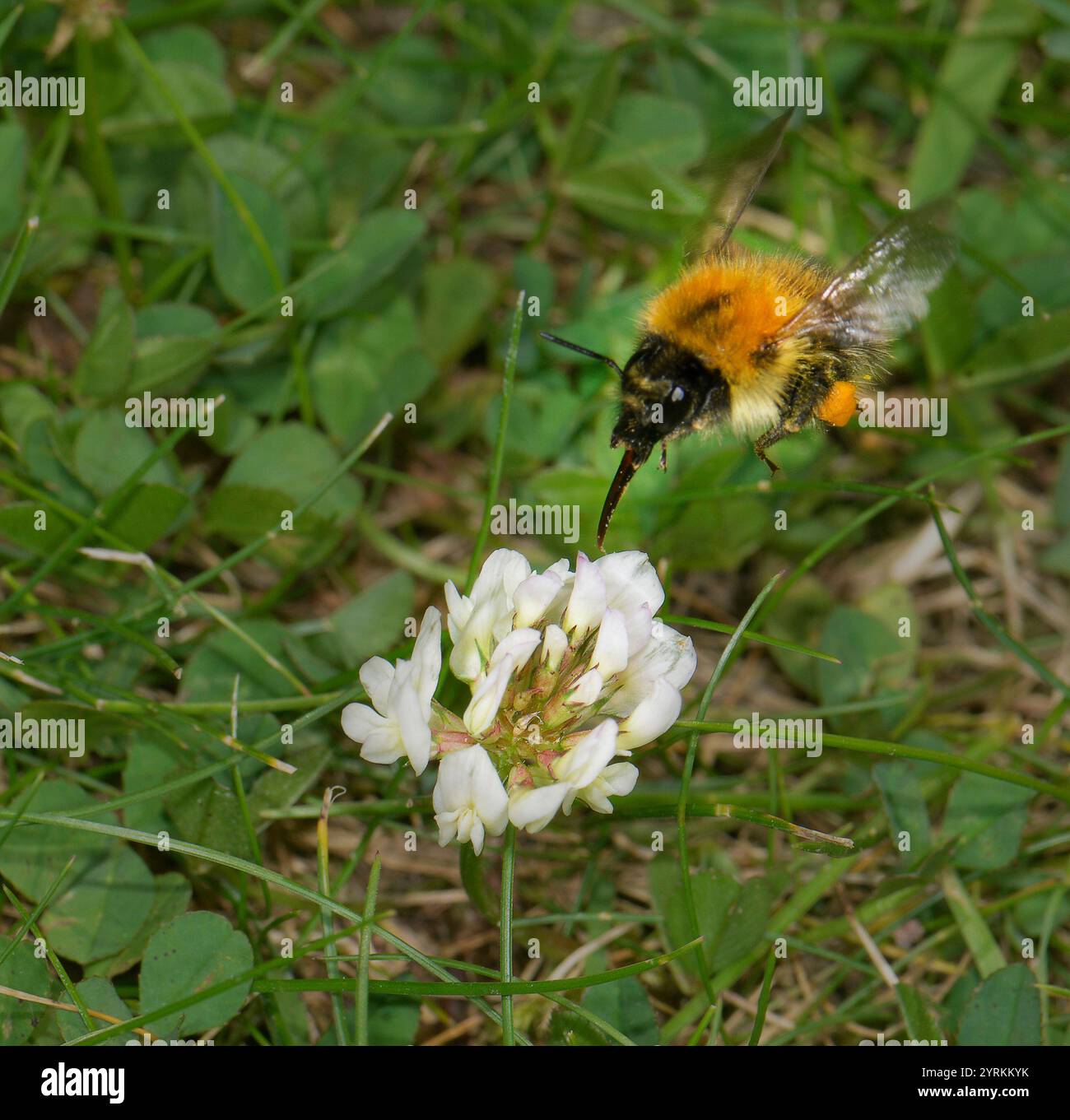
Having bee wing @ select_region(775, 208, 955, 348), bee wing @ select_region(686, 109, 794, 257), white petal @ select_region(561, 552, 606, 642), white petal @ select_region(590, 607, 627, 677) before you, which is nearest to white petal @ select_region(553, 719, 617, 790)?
white petal @ select_region(590, 607, 627, 677)

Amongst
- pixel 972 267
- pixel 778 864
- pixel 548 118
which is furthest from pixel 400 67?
pixel 778 864

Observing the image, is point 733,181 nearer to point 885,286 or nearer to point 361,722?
point 885,286

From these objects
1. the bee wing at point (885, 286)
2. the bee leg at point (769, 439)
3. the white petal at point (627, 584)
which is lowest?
the white petal at point (627, 584)

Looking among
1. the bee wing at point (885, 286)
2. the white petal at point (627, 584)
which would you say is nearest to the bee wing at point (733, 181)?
the bee wing at point (885, 286)

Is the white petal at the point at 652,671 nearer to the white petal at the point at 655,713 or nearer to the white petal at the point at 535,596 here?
the white petal at the point at 655,713
